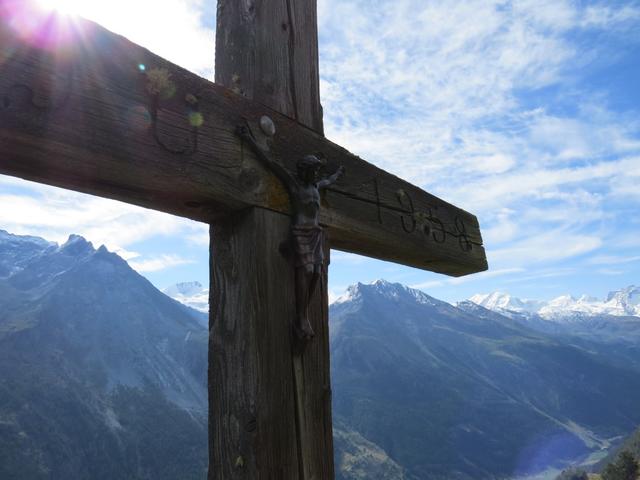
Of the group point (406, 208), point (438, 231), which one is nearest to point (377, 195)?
point (406, 208)

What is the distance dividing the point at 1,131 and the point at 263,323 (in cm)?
103

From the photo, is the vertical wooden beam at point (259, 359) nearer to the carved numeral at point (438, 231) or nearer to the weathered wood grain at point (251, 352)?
the weathered wood grain at point (251, 352)

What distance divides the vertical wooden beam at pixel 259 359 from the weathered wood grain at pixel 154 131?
0.10 m

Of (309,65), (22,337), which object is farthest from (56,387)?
(309,65)

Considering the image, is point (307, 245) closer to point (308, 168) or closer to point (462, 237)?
point (308, 168)

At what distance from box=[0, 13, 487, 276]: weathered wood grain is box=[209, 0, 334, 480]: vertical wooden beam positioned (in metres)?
0.10

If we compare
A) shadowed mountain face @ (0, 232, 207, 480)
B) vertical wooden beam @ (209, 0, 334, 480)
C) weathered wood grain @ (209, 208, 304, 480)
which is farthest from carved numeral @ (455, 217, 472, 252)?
shadowed mountain face @ (0, 232, 207, 480)

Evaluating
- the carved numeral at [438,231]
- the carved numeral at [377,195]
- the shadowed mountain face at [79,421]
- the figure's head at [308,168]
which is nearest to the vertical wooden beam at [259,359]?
the figure's head at [308,168]

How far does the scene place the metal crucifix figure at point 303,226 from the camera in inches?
79.7

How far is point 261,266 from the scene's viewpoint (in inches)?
76.0

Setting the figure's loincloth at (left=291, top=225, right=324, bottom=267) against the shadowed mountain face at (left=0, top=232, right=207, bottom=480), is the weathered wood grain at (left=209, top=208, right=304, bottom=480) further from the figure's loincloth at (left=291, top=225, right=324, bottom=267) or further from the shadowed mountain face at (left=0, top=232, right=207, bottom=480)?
the shadowed mountain face at (left=0, top=232, right=207, bottom=480)

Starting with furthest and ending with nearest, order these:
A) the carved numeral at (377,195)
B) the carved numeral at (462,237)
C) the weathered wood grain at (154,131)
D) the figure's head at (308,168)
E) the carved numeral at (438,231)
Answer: the carved numeral at (462,237), the carved numeral at (438,231), the carved numeral at (377,195), the figure's head at (308,168), the weathered wood grain at (154,131)

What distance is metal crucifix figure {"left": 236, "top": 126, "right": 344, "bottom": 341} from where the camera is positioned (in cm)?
202

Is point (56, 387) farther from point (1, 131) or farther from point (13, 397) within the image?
point (1, 131)
